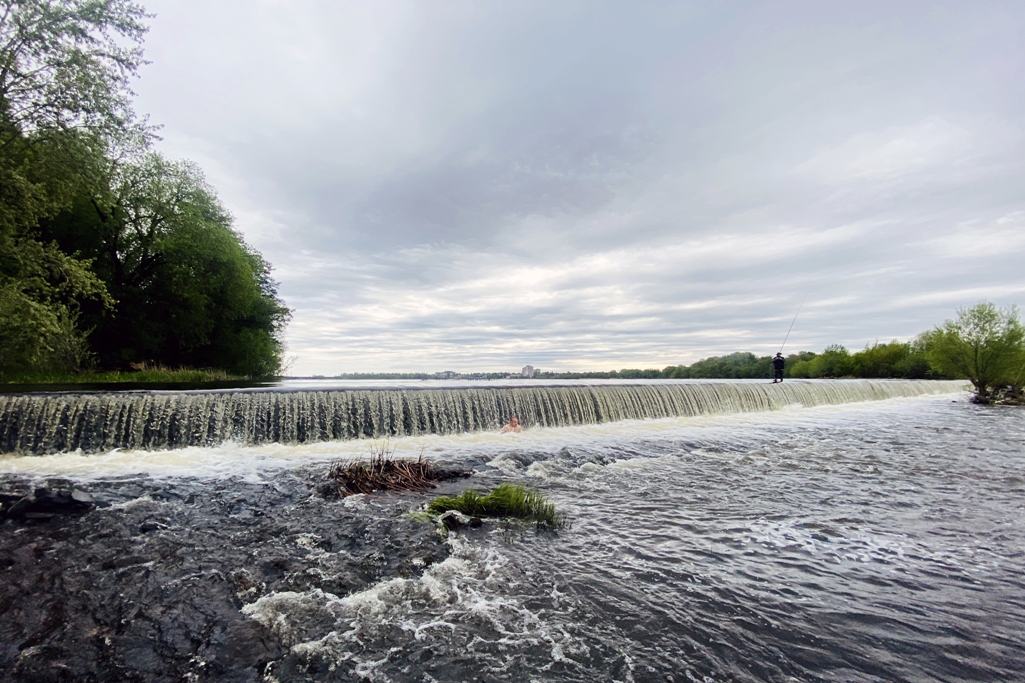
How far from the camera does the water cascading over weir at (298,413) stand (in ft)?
30.8

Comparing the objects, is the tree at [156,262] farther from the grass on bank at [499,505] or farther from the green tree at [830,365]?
the green tree at [830,365]

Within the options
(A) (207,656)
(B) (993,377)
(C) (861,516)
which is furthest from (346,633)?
(B) (993,377)

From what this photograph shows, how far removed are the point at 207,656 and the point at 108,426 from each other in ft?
32.2

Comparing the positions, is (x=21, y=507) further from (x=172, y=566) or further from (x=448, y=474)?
(x=448, y=474)

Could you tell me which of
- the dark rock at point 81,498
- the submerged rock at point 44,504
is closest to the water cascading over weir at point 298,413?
the dark rock at point 81,498

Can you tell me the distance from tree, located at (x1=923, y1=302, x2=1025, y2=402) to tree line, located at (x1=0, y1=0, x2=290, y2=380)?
40046mm

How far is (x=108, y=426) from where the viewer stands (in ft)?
31.7

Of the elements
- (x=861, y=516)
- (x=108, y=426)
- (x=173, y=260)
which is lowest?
(x=861, y=516)

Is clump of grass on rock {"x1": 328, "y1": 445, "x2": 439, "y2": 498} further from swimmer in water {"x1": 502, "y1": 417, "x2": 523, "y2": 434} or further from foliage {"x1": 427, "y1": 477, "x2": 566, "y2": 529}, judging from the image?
swimmer in water {"x1": 502, "y1": 417, "x2": 523, "y2": 434}

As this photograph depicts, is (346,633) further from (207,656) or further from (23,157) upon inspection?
(23,157)

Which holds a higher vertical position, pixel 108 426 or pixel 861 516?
pixel 108 426

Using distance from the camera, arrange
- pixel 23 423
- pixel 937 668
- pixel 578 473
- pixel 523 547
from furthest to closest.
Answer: pixel 23 423 < pixel 578 473 < pixel 523 547 < pixel 937 668

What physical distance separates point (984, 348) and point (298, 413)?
34515 mm

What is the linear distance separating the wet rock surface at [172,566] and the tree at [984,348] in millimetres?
32852
